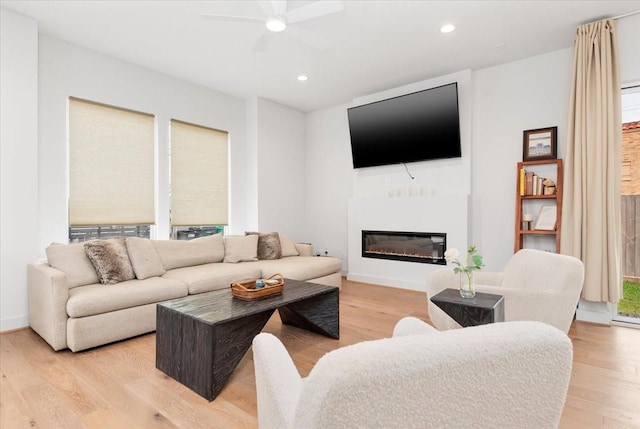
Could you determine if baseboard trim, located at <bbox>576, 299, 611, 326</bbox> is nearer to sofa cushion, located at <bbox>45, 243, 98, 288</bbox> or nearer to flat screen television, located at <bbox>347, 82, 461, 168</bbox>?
flat screen television, located at <bbox>347, 82, 461, 168</bbox>

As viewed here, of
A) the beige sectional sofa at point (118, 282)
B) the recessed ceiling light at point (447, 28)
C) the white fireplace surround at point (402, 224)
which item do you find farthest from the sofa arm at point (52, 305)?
the recessed ceiling light at point (447, 28)

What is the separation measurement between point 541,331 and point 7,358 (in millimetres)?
3381

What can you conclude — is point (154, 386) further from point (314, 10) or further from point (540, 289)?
point (314, 10)

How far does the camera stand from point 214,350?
2.00 m

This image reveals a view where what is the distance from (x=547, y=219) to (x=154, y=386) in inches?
159

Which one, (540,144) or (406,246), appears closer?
(540,144)

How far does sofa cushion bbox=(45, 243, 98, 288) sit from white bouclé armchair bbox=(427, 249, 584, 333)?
9.79ft

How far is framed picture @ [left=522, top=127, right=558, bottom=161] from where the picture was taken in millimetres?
3778

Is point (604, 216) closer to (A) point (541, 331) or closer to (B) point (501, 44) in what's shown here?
(B) point (501, 44)

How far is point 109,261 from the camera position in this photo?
3082 millimetres

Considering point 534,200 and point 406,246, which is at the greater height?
point 534,200

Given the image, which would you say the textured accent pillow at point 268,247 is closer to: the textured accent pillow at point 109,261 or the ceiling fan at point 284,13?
the textured accent pillow at point 109,261

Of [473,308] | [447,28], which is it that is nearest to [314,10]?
[447,28]

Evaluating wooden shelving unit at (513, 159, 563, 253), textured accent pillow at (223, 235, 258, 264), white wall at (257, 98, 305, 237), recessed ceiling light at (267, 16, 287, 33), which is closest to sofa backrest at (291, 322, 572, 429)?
recessed ceiling light at (267, 16, 287, 33)
